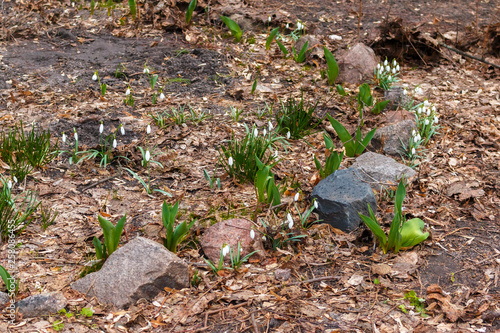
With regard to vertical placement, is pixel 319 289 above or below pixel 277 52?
below

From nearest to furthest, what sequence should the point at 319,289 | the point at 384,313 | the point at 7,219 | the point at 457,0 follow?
the point at 384,313 → the point at 319,289 → the point at 7,219 → the point at 457,0

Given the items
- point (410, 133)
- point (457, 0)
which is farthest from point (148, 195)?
point (457, 0)

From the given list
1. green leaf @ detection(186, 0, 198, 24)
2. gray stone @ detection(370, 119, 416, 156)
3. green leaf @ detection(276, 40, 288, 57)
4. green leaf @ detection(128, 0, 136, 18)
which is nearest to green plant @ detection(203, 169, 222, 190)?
gray stone @ detection(370, 119, 416, 156)

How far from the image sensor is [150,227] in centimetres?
323

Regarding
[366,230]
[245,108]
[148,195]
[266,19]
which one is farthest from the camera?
[266,19]

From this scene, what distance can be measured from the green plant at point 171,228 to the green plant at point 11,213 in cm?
91

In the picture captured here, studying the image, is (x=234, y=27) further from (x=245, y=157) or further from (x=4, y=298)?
(x=4, y=298)

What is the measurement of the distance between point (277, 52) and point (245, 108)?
153 cm

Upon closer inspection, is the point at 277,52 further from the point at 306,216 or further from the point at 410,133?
the point at 306,216

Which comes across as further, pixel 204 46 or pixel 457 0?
pixel 457 0

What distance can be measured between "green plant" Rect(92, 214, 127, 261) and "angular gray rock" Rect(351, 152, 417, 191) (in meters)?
1.91

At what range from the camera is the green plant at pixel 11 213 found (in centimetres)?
295

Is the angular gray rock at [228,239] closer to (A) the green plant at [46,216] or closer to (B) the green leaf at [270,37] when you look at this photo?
(A) the green plant at [46,216]

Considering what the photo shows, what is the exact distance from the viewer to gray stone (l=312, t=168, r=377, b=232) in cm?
319
